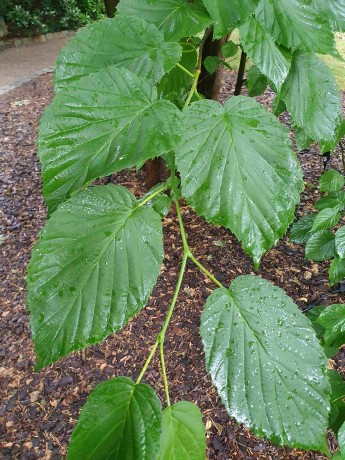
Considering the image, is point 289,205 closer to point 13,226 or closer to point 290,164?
point 290,164

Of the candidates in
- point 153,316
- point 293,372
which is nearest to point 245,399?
point 293,372

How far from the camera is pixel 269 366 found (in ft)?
1.72

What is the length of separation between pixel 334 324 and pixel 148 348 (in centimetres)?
87

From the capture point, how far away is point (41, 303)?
0.47 metres

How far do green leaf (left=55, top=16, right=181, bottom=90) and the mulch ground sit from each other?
4.33 feet

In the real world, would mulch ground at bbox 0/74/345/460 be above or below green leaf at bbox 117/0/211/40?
below

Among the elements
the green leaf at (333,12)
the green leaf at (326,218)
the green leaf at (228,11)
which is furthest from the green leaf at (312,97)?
the green leaf at (326,218)

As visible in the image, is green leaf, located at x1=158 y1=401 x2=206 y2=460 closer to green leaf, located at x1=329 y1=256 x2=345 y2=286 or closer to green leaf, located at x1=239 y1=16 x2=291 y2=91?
green leaf, located at x1=239 y1=16 x2=291 y2=91

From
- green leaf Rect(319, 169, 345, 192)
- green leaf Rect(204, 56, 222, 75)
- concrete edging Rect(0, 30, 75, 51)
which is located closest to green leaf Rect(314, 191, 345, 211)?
green leaf Rect(319, 169, 345, 192)

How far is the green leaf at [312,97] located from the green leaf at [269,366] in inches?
14.1

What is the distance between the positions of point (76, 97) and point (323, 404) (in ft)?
1.58

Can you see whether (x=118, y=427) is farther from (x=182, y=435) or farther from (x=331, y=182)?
(x=331, y=182)

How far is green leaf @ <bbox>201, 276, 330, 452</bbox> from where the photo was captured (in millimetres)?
491

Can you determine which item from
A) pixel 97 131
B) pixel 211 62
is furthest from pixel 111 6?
pixel 97 131
